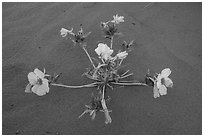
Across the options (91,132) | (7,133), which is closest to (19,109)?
(7,133)

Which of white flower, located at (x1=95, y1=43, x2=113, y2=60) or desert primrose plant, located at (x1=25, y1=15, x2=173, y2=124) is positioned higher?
white flower, located at (x1=95, y1=43, x2=113, y2=60)

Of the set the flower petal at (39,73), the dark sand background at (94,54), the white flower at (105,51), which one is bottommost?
the dark sand background at (94,54)

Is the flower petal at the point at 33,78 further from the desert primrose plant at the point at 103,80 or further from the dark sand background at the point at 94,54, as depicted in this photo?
the dark sand background at the point at 94,54

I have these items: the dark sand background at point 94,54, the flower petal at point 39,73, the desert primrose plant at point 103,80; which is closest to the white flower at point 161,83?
the desert primrose plant at point 103,80

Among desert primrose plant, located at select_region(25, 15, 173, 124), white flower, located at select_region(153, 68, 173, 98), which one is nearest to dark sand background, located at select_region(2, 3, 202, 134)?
desert primrose plant, located at select_region(25, 15, 173, 124)

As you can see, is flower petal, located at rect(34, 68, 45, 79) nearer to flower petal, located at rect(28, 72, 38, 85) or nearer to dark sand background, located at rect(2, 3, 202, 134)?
flower petal, located at rect(28, 72, 38, 85)

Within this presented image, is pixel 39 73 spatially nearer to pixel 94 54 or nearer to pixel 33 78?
pixel 33 78

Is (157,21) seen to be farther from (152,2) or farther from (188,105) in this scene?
(188,105)

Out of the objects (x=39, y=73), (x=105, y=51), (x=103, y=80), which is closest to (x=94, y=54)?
(x=103, y=80)

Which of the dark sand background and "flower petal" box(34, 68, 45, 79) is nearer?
"flower petal" box(34, 68, 45, 79)
